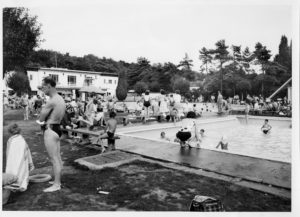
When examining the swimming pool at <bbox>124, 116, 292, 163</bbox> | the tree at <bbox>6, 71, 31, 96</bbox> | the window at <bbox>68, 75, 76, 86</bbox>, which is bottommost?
the swimming pool at <bbox>124, 116, 292, 163</bbox>

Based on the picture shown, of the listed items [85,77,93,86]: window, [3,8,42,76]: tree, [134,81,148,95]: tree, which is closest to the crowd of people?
[3,8,42,76]: tree

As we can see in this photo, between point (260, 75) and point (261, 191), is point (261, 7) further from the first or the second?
point (260, 75)

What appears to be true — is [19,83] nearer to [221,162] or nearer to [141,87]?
[141,87]

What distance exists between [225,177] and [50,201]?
8.89ft

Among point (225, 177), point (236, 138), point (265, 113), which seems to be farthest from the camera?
point (265, 113)

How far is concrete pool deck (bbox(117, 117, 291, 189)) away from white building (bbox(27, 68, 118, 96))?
25.9 metres

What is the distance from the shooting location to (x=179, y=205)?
3.56m

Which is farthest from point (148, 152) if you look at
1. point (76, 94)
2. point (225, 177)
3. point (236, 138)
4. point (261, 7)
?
point (76, 94)

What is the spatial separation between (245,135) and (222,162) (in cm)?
893

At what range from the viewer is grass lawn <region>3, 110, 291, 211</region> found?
355 cm

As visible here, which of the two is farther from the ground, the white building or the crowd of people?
the white building

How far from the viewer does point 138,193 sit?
3879 mm

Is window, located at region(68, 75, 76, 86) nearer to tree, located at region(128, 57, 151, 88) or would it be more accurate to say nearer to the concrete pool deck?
tree, located at region(128, 57, 151, 88)

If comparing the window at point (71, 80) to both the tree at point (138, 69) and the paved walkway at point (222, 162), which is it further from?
the paved walkway at point (222, 162)
